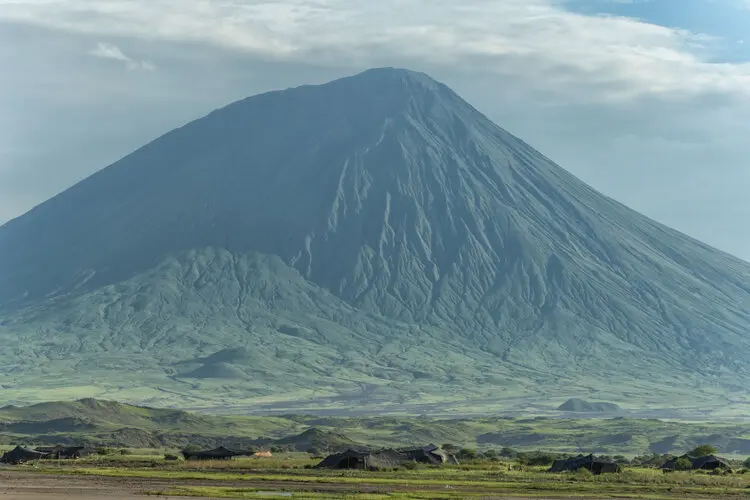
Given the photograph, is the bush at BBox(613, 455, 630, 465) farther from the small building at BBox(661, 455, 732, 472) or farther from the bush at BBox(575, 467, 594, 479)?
the bush at BBox(575, 467, 594, 479)

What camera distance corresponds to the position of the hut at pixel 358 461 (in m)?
87.2

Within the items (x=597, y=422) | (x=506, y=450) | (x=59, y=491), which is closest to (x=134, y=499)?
(x=59, y=491)

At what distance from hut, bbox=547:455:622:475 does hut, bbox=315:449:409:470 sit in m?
10.5

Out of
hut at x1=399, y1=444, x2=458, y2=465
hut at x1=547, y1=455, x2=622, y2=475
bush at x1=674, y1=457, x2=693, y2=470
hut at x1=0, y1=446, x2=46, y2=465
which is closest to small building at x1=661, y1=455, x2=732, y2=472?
bush at x1=674, y1=457, x2=693, y2=470

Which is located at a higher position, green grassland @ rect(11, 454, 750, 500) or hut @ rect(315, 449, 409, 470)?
hut @ rect(315, 449, 409, 470)

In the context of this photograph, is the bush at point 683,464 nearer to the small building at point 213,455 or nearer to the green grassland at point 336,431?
the small building at point 213,455

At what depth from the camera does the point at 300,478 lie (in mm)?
77562

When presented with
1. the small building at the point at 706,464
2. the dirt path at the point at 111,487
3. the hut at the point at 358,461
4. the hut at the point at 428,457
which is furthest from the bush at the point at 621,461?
the dirt path at the point at 111,487

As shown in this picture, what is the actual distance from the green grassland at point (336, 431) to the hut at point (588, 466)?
4036 centimetres

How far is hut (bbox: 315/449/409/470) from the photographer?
3435 inches

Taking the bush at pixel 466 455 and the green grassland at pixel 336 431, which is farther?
the green grassland at pixel 336 431

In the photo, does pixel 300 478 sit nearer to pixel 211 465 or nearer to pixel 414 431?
pixel 211 465

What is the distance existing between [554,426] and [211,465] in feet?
334

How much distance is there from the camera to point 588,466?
87438 millimetres
